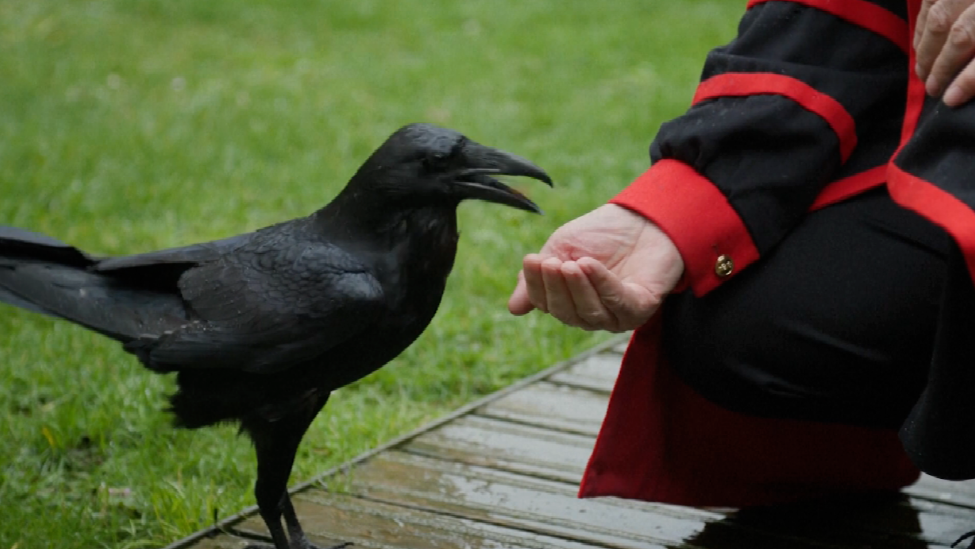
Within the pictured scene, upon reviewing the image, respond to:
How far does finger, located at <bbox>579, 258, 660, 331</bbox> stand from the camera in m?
2.11

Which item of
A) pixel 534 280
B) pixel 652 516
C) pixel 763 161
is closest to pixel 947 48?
pixel 763 161

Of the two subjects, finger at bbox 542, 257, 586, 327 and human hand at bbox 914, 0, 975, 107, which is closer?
human hand at bbox 914, 0, 975, 107

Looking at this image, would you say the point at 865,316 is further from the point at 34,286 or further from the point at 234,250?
the point at 34,286

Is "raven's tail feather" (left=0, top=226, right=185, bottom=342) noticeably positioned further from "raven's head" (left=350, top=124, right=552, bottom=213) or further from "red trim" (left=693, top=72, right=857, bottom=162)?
"red trim" (left=693, top=72, right=857, bottom=162)

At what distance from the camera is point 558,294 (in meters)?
2.17

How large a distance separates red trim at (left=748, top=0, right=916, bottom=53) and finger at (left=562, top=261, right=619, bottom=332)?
0.79m

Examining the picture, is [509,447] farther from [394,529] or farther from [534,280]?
[534,280]

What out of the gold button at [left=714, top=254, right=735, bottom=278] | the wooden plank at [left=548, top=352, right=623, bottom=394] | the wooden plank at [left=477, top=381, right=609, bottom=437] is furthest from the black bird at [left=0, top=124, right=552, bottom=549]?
the wooden plank at [left=548, top=352, right=623, bottom=394]

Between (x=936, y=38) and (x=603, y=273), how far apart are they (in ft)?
2.27

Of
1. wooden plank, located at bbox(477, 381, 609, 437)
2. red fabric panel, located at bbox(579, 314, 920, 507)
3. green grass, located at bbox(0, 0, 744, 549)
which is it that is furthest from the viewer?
wooden plank, located at bbox(477, 381, 609, 437)

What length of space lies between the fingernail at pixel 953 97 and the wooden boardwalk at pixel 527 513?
1262 mm

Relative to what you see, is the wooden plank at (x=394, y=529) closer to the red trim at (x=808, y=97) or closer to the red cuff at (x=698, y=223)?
the red cuff at (x=698, y=223)

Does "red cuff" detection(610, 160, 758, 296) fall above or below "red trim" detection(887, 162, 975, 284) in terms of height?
below

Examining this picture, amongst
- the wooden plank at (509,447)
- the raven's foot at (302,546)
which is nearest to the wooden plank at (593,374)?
the wooden plank at (509,447)
